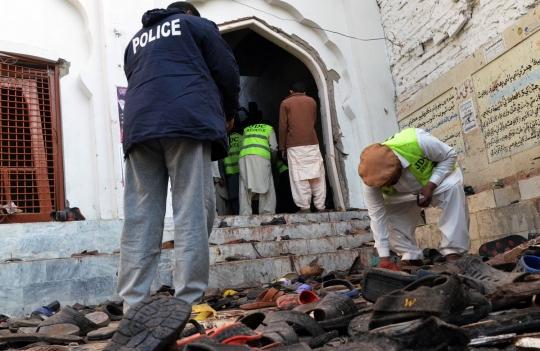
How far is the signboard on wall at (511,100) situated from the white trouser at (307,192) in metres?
2.41

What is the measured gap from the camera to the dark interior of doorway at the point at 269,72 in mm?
10266

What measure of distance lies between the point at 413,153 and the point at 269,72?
7.61 metres

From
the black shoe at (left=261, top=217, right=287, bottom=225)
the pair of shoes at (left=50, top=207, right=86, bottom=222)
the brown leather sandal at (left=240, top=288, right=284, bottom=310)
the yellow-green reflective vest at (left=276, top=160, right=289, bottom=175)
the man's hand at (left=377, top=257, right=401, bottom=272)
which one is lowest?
the brown leather sandal at (left=240, top=288, right=284, bottom=310)

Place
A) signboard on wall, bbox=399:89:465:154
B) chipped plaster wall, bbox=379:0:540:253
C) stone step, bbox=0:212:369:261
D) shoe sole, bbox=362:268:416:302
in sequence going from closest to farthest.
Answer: shoe sole, bbox=362:268:416:302 < stone step, bbox=0:212:369:261 < chipped plaster wall, bbox=379:0:540:253 < signboard on wall, bbox=399:89:465:154

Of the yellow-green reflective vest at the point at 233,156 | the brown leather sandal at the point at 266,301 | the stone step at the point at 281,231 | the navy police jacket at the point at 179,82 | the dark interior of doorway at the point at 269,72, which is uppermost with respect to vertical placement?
the dark interior of doorway at the point at 269,72

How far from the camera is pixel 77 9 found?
23.0 ft

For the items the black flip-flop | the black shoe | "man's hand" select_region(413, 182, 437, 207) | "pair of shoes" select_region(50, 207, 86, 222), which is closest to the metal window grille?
"pair of shoes" select_region(50, 207, 86, 222)

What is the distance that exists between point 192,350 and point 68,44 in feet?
20.0

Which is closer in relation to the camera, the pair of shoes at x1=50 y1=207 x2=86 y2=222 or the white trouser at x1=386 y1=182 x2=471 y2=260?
the white trouser at x1=386 y1=182 x2=471 y2=260

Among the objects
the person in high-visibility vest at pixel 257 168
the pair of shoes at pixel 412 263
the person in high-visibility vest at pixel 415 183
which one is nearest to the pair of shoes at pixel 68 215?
the person in high-visibility vest at pixel 257 168

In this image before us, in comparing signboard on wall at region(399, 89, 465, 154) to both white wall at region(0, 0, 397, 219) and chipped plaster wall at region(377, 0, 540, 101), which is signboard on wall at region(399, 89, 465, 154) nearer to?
chipped plaster wall at region(377, 0, 540, 101)

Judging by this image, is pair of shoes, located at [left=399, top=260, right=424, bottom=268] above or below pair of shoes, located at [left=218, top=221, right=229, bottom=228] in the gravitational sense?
below

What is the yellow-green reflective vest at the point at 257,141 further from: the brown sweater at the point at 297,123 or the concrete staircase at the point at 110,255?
the concrete staircase at the point at 110,255

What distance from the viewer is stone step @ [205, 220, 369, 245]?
5906 mm
